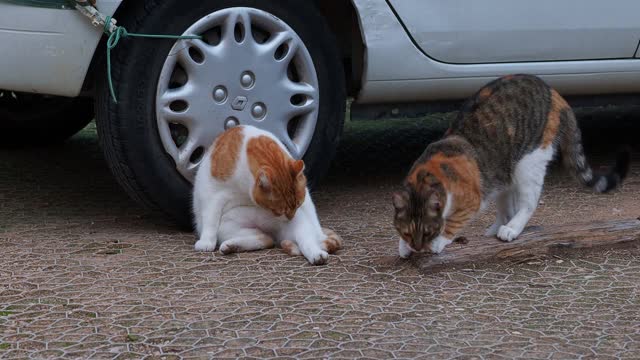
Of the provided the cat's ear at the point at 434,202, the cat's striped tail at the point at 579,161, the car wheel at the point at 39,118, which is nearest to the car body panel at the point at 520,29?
the cat's striped tail at the point at 579,161

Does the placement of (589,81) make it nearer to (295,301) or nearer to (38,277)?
(295,301)

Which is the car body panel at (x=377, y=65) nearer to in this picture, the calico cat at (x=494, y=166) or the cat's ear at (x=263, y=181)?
the calico cat at (x=494, y=166)

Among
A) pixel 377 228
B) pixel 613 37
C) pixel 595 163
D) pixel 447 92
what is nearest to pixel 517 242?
pixel 377 228

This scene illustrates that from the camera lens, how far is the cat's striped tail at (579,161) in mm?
4754

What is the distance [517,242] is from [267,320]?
49.2 inches

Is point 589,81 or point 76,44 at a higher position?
point 76,44

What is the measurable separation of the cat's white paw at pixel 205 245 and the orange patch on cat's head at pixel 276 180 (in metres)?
0.26

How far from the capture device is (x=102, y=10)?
4539 mm

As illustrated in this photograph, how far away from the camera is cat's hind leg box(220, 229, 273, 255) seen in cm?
455

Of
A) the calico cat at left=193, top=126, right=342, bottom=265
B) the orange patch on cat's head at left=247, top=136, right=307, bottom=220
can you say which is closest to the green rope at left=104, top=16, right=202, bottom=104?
the calico cat at left=193, top=126, right=342, bottom=265

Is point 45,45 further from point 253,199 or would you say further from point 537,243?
point 537,243

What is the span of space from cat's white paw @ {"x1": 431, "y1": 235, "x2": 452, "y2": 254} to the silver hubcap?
0.98 meters

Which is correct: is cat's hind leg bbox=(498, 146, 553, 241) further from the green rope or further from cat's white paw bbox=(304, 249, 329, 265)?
the green rope

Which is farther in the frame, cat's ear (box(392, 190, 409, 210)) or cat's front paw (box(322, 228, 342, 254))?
cat's front paw (box(322, 228, 342, 254))
